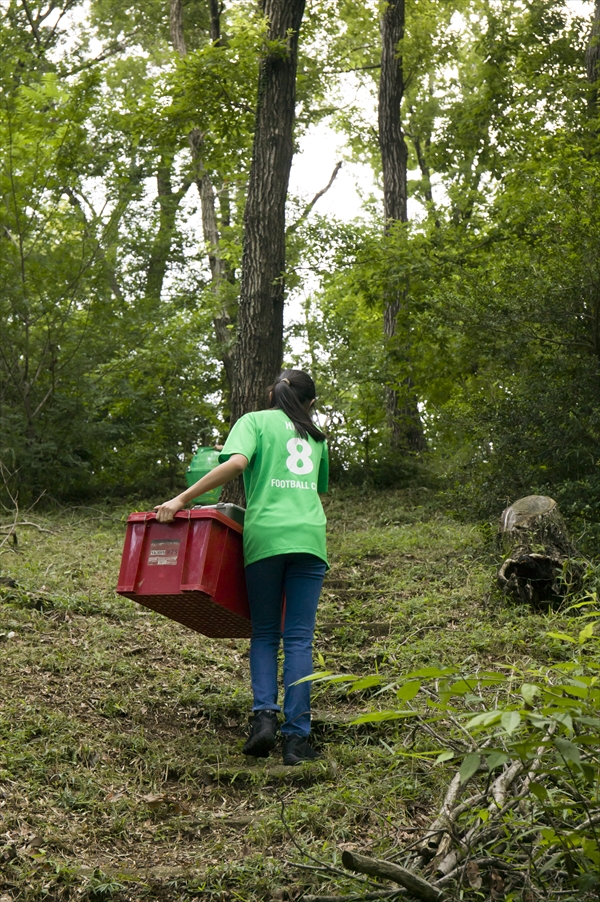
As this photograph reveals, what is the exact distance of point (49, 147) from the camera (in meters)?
11.7

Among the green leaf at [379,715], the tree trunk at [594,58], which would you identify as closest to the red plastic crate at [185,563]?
the green leaf at [379,715]

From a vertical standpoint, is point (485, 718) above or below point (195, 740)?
above

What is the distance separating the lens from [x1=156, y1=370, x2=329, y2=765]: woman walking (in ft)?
15.2

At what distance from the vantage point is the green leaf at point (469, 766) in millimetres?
1846

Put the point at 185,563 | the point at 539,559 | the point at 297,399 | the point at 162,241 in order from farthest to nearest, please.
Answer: the point at 162,241 → the point at 539,559 → the point at 297,399 → the point at 185,563

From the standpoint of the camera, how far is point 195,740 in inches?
197

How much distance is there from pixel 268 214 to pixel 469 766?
9025 mm

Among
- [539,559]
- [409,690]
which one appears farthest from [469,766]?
[539,559]

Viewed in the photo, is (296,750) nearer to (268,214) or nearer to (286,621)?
(286,621)

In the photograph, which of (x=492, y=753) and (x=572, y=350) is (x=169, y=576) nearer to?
(x=492, y=753)

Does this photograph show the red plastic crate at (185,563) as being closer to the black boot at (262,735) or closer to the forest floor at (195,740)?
the black boot at (262,735)

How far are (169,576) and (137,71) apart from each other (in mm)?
21841

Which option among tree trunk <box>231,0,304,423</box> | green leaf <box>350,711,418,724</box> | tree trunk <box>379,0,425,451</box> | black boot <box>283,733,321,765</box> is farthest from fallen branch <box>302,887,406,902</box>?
tree trunk <box>379,0,425,451</box>

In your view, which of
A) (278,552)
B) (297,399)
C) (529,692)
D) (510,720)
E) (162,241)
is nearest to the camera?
(510,720)
